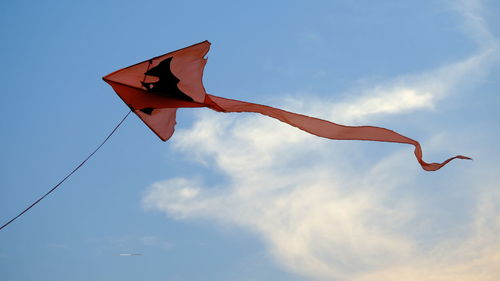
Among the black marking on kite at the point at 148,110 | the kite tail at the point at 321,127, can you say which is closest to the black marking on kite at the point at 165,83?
the kite tail at the point at 321,127

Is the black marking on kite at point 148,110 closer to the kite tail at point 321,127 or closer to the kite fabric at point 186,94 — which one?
the kite fabric at point 186,94

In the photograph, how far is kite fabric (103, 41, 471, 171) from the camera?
1059 centimetres

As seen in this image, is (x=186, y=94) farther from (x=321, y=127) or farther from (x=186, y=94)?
(x=321, y=127)

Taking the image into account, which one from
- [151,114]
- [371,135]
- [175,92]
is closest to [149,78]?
[175,92]

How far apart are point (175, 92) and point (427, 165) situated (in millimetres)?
5307

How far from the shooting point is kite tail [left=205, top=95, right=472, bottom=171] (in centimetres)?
1044

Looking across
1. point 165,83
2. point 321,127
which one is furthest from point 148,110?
point 321,127

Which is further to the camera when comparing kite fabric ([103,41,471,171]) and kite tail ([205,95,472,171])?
kite fabric ([103,41,471,171])

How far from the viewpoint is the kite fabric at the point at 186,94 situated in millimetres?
10586

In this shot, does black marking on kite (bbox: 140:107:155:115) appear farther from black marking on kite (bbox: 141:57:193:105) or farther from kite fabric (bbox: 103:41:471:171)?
black marking on kite (bbox: 141:57:193:105)

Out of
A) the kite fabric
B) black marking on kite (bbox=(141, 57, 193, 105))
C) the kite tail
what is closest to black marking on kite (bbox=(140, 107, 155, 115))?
the kite fabric

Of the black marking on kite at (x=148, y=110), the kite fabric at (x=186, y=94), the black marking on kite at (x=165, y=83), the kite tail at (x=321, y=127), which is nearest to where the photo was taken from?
the kite tail at (x=321, y=127)

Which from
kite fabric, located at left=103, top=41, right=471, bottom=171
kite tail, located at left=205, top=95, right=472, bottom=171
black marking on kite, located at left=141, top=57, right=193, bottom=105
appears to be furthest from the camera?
black marking on kite, located at left=141, top=57, right=193, bottom=105

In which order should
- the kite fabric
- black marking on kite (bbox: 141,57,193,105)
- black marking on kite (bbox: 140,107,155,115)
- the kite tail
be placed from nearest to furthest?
the kite tail < the kite fabric < black marking on kite (bbox: 141,57,193,105) < black marking on kite (bbox: 140,107,155,115)
